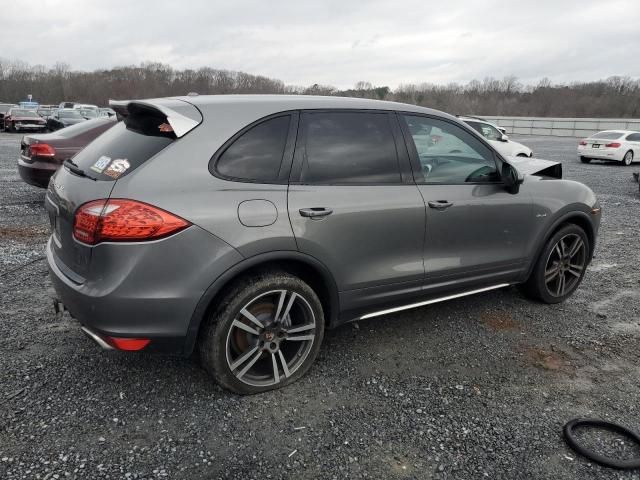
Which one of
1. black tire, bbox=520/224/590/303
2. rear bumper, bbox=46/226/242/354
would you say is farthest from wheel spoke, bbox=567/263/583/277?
rear bumper, bbox=46/226/242/354

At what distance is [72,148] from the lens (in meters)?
7.42

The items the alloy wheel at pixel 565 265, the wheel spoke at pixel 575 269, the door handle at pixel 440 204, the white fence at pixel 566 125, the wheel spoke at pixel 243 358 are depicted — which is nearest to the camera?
the wheel spoke at pixel 243 358

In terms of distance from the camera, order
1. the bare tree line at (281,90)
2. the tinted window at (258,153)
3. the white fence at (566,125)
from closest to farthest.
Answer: the tinted window at (258,153), the white fence at (566,125), the bare tree line at (281,90)

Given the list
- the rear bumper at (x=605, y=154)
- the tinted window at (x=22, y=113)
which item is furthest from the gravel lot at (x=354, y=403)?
the tinted window at (x=22, y=113)

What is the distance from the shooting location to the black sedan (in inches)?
929

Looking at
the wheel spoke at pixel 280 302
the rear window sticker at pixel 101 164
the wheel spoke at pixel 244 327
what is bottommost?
the wheel spoke at pixel 244 327

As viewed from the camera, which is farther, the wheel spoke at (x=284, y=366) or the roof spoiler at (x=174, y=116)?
the wheel spoke at (x=284, y=366)

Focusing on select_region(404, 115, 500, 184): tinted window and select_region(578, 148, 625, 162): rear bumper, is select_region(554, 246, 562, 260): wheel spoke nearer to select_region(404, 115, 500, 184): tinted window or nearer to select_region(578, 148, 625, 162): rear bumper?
select_region(404, 115, 500, 184): tinted window

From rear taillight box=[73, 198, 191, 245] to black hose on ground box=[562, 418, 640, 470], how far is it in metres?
2.35

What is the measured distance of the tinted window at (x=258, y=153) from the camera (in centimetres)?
278

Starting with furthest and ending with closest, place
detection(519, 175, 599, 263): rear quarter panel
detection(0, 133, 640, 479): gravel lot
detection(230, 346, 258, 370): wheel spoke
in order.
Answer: detection(519, 175, 599, 263): rear quarter panel → detection(230, 346, 258, 370): wheel spoke → detection(0, 133, 640, 479): gravel lot

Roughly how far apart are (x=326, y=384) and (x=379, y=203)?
1.21m

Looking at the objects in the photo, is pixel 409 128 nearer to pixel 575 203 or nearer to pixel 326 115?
pixel 326 115

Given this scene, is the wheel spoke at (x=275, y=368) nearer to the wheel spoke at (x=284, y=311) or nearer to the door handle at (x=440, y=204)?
the wheel spoke at (x=284, y=311)
